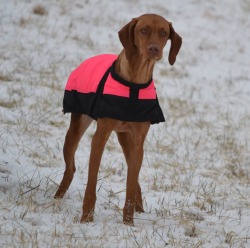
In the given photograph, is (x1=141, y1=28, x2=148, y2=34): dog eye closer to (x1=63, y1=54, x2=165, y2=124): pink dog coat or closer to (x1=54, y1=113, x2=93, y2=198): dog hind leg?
(x1=63, y1=54, x2=165, y2=124): pink dog coat

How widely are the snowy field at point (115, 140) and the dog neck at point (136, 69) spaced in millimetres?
1207

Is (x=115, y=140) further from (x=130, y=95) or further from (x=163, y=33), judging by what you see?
(x=163, y=33)

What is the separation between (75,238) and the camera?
3494 mm

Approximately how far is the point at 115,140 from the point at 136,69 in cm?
306

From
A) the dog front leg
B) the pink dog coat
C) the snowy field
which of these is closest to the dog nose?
the pink dog coat

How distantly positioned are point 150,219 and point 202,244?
0.70 metres

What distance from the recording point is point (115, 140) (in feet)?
23.2

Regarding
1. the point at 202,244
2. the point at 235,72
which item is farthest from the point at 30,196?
the point at 235,72

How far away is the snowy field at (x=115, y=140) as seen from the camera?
3926 mm

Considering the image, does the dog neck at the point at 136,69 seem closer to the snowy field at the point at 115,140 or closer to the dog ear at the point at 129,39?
the dog ear at the point at 129,39

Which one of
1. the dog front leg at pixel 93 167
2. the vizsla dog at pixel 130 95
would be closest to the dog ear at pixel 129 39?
the vizsla dog at pixel 130 95

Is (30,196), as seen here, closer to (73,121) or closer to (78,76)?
(73,121)

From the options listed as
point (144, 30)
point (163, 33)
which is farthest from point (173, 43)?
point (144, 30)

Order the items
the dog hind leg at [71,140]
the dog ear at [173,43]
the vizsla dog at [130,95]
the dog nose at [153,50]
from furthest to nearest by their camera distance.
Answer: the dog hind leg at [71,140] → the dog ear at [173,43] → the vizsla dog at [130,95] → the dog nose at [153,50]
